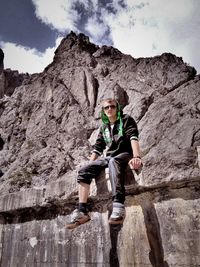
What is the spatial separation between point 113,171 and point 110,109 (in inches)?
46.9

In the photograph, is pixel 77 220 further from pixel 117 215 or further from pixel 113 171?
pixel 113 171

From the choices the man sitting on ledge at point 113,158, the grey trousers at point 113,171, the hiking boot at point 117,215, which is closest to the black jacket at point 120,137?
the man sitting on ledge at point 113,158

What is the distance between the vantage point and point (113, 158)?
3.71 m

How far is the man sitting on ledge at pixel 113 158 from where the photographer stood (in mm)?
3366

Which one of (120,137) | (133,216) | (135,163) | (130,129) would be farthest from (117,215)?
(130,129)

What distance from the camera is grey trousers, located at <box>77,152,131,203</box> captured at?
10.9 feet

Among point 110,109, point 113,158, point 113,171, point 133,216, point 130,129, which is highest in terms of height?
point 110,109

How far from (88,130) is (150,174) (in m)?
14.8

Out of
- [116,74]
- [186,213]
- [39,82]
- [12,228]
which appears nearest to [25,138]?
[39,82]

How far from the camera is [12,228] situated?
539cm

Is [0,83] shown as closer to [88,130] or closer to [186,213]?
[88,130]

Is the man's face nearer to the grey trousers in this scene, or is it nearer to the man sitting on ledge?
the man sitting on ledge

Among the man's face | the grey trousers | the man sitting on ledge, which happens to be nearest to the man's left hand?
the man sitting on ledge

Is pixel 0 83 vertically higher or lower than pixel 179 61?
higher
